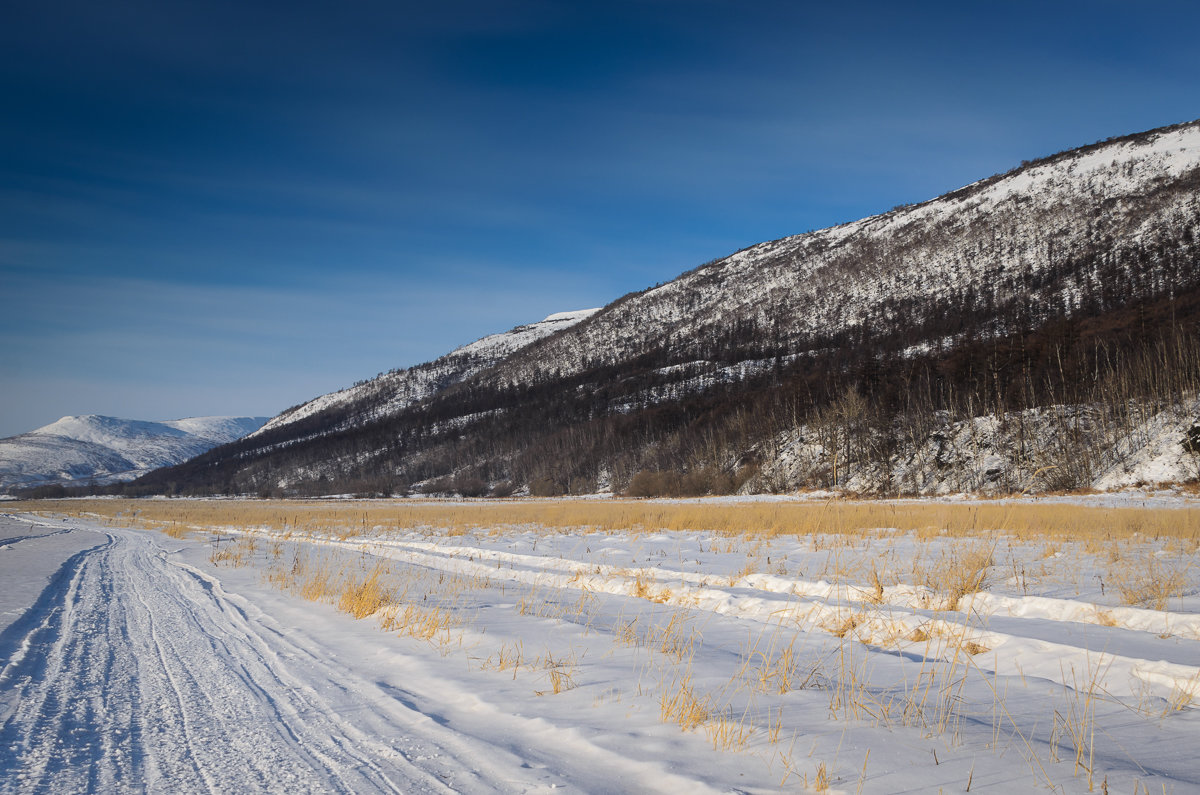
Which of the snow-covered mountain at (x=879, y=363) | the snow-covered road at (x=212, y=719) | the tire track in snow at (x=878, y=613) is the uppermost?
the snow-covered mountain at (x=879, y=363)

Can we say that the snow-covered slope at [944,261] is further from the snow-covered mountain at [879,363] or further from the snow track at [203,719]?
the snow track at [203,719]

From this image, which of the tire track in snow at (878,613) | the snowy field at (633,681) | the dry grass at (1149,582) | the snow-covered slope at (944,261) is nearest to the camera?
the snowy field at (633,681)

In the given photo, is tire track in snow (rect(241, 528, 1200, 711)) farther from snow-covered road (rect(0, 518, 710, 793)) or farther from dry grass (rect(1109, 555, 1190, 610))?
snow-covered road (rect(0, 518, 710, 793))

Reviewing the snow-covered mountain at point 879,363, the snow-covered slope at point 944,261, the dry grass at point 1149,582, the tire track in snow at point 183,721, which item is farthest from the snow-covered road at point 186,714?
the snow-covered slope at point 944,261

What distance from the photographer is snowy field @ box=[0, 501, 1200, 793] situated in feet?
10.9

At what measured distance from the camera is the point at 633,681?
4961 millimetres

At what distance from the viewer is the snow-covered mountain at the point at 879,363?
154 feet

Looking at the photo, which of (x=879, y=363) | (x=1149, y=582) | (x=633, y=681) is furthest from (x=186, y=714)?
(x=879, y=363)

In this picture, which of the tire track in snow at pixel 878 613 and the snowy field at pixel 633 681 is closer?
the snowy field at pixel 633 681

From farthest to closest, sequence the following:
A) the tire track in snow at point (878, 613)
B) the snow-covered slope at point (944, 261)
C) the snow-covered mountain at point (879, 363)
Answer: the snow-covered slope at point (944, 261), the snow-covered mountain at point (879, 363), the tire track in snow at point (878, 613)

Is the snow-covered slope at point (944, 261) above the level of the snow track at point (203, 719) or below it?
above

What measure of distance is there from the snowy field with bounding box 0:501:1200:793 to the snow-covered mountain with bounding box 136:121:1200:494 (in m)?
2.74

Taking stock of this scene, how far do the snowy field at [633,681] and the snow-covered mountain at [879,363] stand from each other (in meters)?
2.74

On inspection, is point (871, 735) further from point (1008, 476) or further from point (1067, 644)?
point (1008, 476)
